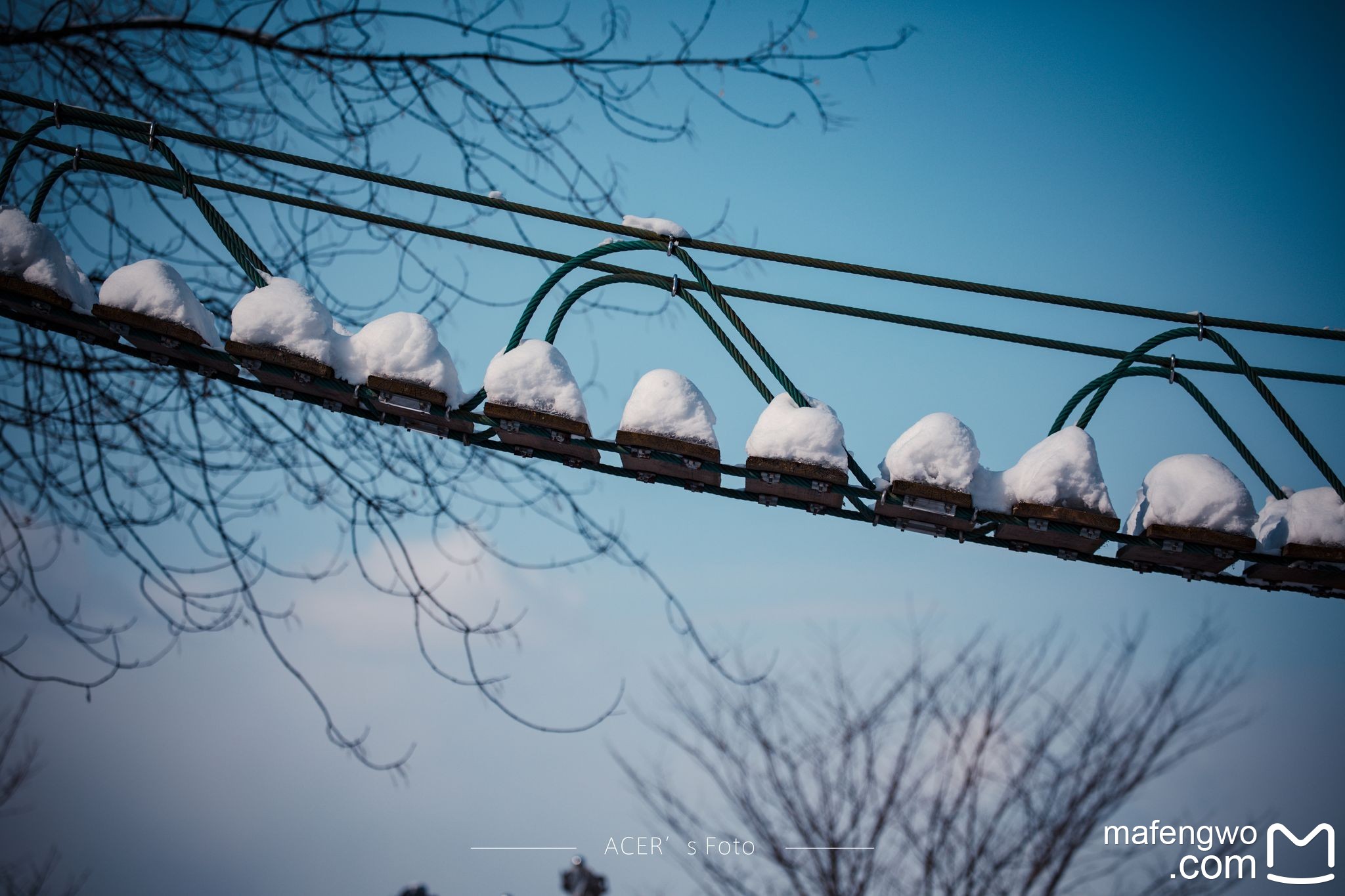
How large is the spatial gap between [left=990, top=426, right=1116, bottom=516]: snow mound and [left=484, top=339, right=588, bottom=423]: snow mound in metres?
1.22

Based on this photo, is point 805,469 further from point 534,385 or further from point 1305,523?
point 1305,523

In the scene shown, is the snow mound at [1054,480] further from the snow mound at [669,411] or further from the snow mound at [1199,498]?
the snow mound at [669,411]

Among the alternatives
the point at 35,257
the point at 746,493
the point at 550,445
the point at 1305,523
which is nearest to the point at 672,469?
the point at 746,493

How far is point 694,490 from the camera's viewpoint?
285cm

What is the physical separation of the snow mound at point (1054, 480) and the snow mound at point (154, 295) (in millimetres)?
2407

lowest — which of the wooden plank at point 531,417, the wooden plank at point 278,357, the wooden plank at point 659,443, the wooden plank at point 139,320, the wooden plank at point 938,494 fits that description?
the wooden plank at point 938,494

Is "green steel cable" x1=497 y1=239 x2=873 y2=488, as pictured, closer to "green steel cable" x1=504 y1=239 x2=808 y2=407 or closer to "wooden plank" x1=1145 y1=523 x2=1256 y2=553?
"green steel cable" x1=504 y1=239 x2=808 y2=407

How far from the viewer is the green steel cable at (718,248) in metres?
3.13

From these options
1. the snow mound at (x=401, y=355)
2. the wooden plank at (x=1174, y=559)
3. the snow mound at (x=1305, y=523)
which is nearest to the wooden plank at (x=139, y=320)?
the snow mound at (x=401, y=355)

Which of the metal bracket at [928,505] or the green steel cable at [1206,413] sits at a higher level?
the green steel cable at [1206,413]

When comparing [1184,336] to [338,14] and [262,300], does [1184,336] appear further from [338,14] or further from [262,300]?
[338,14]

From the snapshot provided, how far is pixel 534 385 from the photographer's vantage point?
2785 millimetres

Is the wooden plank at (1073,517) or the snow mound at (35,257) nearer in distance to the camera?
the wooden plank at (1073,517)

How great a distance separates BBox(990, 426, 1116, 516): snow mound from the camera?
2721mm
